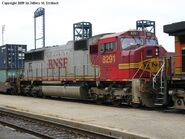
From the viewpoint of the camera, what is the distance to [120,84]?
19000mm

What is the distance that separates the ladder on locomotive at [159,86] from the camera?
1591 cm

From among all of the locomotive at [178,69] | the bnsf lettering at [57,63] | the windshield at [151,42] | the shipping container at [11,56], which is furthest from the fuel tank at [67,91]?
the shipping container at [11,56]

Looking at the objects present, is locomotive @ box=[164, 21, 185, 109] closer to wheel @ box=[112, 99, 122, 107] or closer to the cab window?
wheel @ box=[112, 99, 122, 107]

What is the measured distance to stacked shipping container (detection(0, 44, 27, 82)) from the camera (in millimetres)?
34031

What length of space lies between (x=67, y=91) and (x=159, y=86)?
7.85 m

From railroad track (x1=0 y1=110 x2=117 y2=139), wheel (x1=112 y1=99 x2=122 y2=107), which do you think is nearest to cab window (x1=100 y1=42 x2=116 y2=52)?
wheel (x1=112 y1=99 x2=122 y2=107)

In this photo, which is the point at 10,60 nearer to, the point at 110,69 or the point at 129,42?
the point at 110,69

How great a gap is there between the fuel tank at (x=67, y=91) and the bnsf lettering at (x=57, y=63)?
1.28 m

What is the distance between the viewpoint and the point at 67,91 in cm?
2308

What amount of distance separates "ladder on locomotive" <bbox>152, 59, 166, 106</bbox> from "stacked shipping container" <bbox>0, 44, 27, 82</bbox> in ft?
61.9

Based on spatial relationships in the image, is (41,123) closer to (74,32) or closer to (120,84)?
(120,84)

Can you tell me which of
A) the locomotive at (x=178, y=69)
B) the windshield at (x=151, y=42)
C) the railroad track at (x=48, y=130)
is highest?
the windshield at (x=151, y=42)

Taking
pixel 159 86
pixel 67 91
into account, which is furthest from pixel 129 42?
pixel 67 91

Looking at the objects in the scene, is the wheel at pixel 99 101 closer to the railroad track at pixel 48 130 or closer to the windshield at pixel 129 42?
the windshield at pixel 129 42
